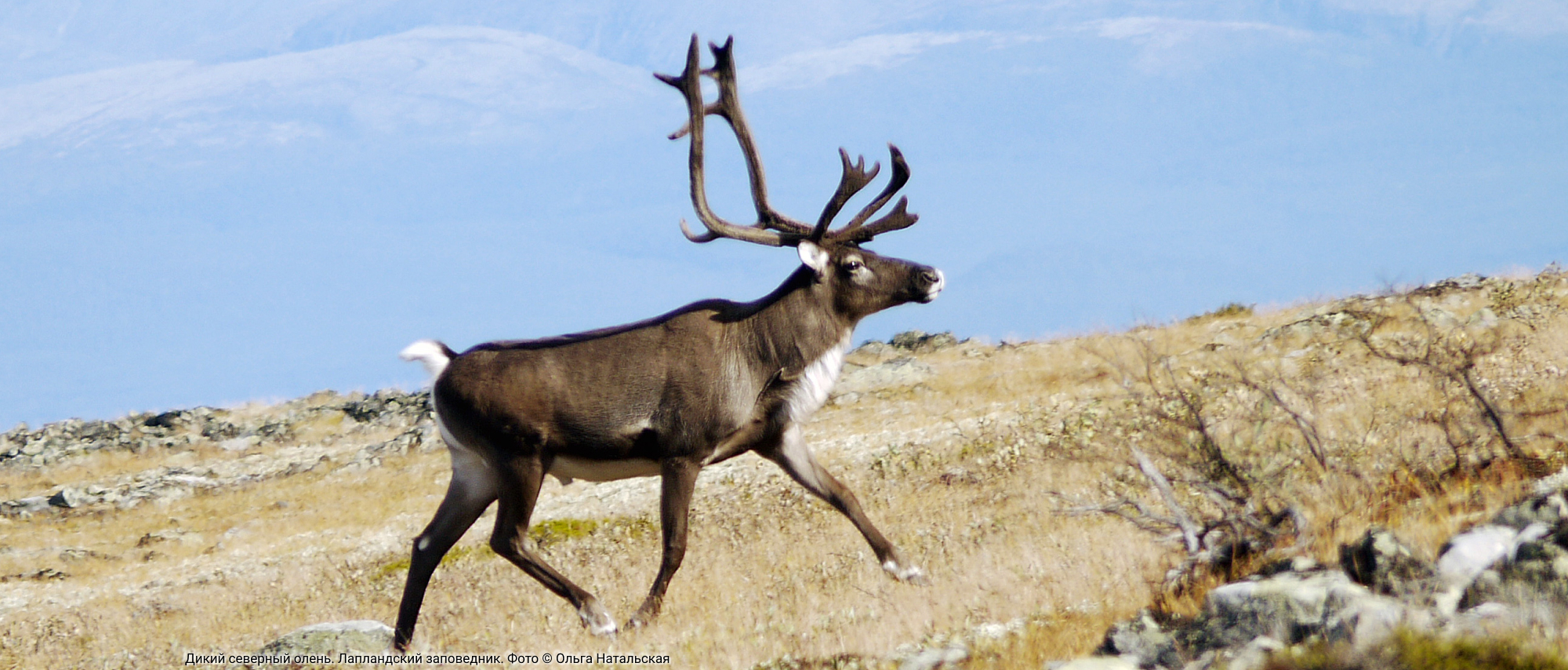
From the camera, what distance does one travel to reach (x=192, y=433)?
1532 inches

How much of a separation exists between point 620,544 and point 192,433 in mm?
28019

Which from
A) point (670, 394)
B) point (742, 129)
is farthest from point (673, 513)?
point (742, 129)

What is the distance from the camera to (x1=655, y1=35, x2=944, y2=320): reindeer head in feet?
34.6

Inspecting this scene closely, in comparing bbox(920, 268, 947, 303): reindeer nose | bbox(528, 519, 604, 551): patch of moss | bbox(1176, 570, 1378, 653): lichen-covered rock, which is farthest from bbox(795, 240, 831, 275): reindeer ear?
bbox(528, 519, 604, 551): patch of moss

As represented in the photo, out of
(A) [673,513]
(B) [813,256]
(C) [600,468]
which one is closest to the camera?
(A) [673,513]

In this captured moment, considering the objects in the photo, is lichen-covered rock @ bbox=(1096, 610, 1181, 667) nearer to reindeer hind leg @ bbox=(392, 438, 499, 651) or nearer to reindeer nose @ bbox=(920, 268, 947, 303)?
reindeer nose @ bbox=(920, 268, 947, 303)

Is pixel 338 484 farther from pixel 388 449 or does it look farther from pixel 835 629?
pixel 835 629

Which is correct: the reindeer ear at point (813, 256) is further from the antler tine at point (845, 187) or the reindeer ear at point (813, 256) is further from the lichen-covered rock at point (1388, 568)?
the lichen-covered rock at point (1388, 568)

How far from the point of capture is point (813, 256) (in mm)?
10438

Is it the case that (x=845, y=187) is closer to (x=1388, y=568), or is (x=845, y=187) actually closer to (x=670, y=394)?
(x=670, y=394)

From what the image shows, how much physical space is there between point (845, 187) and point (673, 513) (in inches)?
120

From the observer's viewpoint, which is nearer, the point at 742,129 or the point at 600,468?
the point at 600,468

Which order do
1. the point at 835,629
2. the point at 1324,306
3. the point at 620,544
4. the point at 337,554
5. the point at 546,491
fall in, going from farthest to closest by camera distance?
the point at 1324,306
the point at 546,491
the point at 337,554
the point at 620,544
the point at 835,629

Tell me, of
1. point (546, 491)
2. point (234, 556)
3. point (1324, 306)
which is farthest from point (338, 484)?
point (1324, 306)
